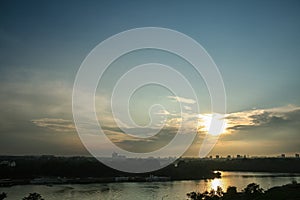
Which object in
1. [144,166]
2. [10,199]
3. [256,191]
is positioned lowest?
[10,199]

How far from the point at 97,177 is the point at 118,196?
32347mm

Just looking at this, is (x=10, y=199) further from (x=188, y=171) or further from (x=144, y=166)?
(x=144, y=166)

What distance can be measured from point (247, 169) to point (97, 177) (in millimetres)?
67299

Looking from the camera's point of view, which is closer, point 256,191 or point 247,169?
point 256,191

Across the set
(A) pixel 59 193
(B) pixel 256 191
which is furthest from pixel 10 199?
(B) pixel 256 191

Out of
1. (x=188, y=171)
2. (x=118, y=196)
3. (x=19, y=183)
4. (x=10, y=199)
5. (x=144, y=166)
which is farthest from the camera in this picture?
(x=144, y=166)

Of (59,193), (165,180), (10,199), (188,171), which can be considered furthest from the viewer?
(188,171)

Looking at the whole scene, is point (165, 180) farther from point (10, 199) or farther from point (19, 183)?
point (10, 199)

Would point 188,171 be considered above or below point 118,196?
above

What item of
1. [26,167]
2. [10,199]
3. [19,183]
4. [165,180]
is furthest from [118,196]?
[26,167]

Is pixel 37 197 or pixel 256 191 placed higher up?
pixel 256 191

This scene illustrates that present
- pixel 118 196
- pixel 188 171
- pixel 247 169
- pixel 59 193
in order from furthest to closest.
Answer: pixel 247 169
pixel 188 171
pixel 59 193
pixel 118 196

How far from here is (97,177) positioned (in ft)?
Answer: 254

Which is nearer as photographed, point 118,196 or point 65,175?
point 118,196
